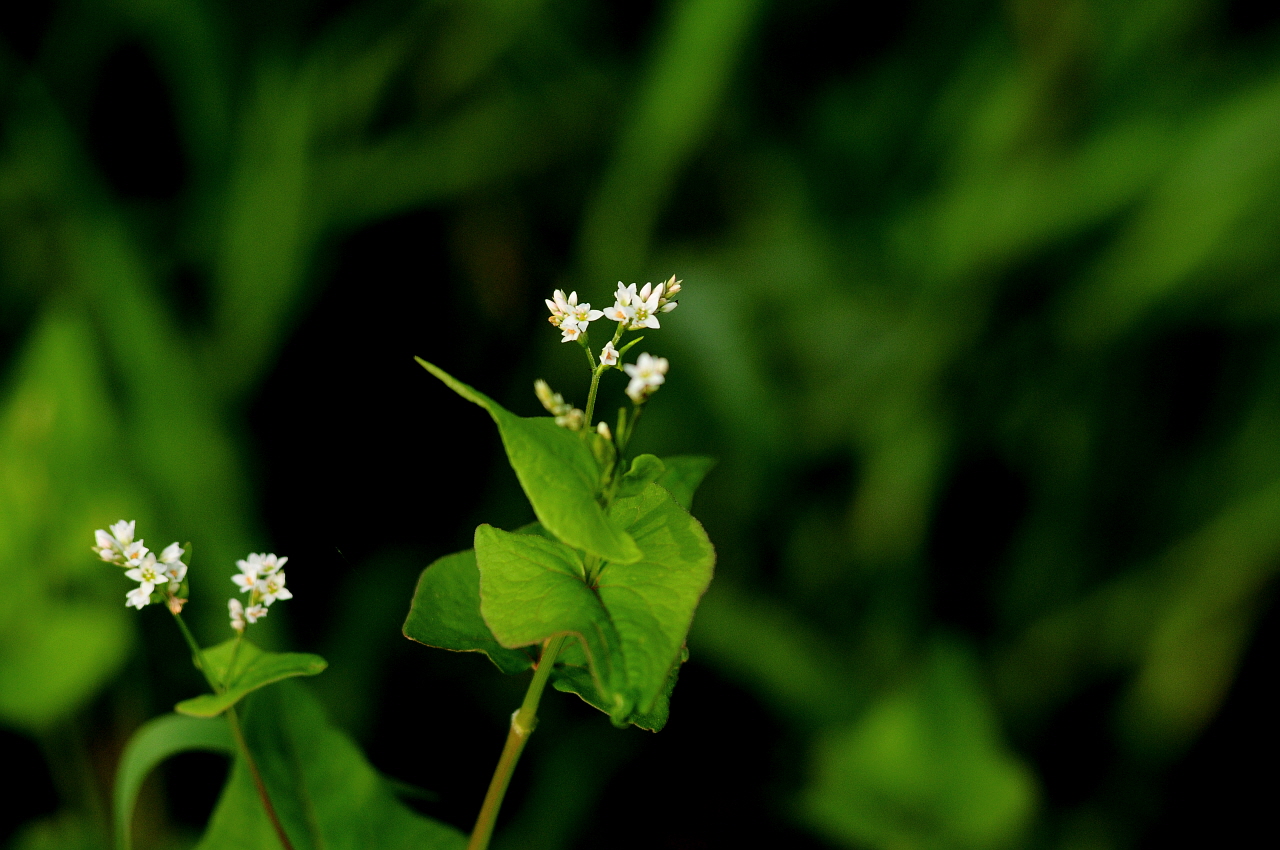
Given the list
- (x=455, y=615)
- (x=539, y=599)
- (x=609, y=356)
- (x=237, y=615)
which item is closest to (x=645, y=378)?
(x=609, y=356)

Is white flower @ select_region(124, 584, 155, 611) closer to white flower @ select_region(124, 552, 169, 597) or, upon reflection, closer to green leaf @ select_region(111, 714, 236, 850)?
white flower @ select_region(124, 552, 169, 597)

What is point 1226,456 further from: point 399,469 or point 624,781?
point 399,469

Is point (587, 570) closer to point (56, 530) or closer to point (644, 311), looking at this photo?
point (644, 311)

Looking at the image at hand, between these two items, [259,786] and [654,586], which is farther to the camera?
[259,786]

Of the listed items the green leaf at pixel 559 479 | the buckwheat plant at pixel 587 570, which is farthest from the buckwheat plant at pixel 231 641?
the green leaf at pixel 559 479

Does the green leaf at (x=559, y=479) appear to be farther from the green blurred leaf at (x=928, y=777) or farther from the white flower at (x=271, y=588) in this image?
the green blurred leaf at (x=928, y=777)

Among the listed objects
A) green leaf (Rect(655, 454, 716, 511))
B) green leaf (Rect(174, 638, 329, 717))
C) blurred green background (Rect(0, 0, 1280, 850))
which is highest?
blurred green background (Rect(0, 0, 1280, 850))

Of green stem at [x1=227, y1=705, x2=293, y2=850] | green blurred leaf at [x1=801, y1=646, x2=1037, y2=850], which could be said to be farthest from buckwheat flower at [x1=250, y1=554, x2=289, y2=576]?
green blurred leaf at [x1=801, y1=646, x2=1037, y2=850]
